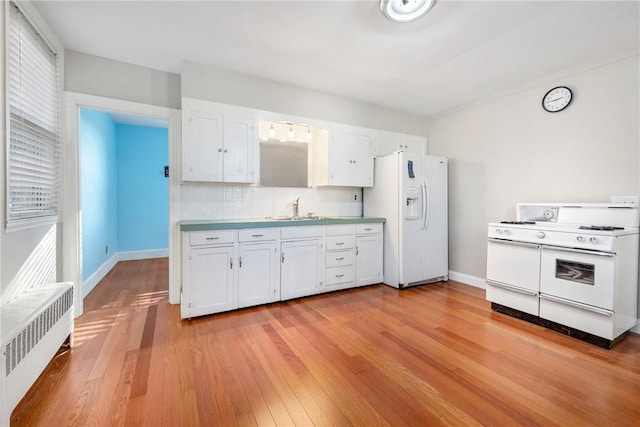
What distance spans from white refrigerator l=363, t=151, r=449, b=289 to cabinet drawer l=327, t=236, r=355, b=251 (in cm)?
60

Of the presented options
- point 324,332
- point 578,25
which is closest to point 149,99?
point 324,332

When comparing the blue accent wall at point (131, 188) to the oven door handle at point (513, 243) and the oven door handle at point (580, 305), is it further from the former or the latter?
the oven door handle at point (580, 305)

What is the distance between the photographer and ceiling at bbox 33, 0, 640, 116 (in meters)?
2.12

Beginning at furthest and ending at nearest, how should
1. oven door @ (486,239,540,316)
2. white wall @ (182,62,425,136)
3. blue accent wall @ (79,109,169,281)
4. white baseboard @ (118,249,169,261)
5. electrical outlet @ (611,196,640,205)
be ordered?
white baseboard @ (118,249,169,261)
blue accent wall @ (79,109,169,281)
white wall @ (182,62,425,136)
oven door @ (486,239,540,316)
electrical outlet @ (611,196,640,205)

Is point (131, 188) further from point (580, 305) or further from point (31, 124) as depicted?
point (580, 305)

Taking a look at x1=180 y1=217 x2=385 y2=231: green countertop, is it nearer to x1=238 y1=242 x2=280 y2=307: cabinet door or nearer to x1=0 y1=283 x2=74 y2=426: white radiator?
x1=238 y1=242 x2=280 y2=307: cabinet door

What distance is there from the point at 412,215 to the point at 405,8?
7.91 feet

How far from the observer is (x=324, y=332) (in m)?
2.46

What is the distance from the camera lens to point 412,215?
12.4 ft

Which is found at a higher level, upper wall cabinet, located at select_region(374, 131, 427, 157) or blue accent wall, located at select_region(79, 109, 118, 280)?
upper wall cabinet, located at select_region(374, 131, 427, 157)

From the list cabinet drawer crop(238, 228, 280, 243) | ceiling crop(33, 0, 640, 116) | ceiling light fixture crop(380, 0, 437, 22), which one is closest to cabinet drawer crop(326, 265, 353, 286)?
cabinet drawer crop(238, 228, 280, 243)

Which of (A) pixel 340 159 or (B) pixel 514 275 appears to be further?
(A) pixel 340 159

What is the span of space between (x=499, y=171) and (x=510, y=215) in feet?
1.99

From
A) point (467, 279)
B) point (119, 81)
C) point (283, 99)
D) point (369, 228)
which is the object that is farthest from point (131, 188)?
point (467, 279)
